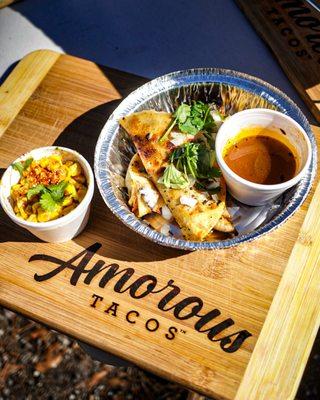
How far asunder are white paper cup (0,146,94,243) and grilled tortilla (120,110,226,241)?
23 centimetres

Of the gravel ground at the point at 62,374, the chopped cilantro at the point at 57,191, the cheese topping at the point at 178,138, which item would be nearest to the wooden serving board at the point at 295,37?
the cheese topping at the point at 178,138

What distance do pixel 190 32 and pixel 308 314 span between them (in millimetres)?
1790

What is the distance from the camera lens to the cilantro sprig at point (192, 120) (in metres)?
1.92

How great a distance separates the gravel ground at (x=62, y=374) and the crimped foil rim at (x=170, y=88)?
3.92 feet

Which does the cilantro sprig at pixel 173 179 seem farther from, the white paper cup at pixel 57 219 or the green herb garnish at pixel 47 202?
the green herb garnish at pixel 47 202

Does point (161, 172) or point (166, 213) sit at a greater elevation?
point (161, 172)

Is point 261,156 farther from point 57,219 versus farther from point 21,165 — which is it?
point 21,165

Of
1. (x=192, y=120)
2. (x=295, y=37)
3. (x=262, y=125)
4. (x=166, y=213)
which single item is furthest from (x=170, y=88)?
(x=295, y=37)

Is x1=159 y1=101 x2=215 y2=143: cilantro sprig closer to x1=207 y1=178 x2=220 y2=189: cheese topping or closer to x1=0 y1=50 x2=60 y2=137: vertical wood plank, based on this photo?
x1=207 y1=178 x2=220 y2=189: cheese topping

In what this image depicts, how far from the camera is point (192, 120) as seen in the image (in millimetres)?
1936

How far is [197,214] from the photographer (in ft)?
5.85

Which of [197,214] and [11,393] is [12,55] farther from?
[11,393]

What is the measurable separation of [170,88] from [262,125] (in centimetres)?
45

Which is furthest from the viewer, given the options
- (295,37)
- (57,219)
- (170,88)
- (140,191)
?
(295,37)
